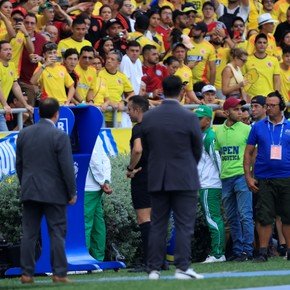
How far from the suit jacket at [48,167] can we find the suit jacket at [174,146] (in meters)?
0.89

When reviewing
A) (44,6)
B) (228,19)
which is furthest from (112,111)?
(228,19)

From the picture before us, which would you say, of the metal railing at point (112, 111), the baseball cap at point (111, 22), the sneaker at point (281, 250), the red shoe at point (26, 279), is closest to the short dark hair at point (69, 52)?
the metal railing at point (112, 111)

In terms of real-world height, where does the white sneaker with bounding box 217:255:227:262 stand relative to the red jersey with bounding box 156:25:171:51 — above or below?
below

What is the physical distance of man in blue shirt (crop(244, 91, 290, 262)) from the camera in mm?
16938

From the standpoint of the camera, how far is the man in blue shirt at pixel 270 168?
16938mm

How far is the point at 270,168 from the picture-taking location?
55.7 ft

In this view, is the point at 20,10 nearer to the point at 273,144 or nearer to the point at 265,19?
the point at 265,19

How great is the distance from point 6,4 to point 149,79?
286 cm

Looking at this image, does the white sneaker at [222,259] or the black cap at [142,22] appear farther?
the black cap at [142,22]

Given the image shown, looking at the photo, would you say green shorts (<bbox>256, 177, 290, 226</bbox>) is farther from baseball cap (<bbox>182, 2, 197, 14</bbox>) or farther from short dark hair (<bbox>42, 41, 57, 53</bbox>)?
baseball cap (<bbox>182, 2, 197, 14</bbox>)

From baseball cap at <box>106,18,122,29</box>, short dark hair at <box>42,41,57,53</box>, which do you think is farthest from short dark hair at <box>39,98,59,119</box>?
baseball cap at <box>106,18,122,29</box>

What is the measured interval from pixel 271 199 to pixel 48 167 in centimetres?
442

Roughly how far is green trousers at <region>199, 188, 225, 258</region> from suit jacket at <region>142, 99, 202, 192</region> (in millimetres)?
4344

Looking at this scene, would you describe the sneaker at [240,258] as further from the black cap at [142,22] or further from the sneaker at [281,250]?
the black cap at [142,22]
